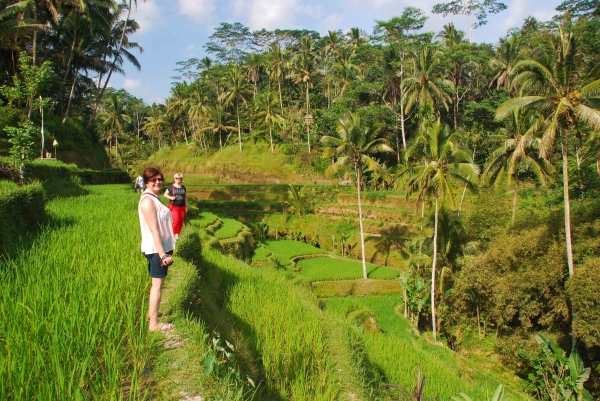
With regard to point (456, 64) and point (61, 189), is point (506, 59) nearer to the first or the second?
point (456, 64)

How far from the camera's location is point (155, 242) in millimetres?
3791

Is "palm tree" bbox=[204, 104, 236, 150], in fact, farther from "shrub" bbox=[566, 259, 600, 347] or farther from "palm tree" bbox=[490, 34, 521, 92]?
"shrub" bbox=[566, 259, 600, 347]

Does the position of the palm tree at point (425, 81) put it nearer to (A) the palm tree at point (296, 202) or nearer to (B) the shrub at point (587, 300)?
(A) the palm tree at point (296, 202)

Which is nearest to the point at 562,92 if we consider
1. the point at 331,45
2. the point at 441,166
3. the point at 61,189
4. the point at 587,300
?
the point at 441,166

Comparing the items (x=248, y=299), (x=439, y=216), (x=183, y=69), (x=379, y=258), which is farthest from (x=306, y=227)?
(x=183, y=69)

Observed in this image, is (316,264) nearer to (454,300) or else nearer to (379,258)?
(379,258)

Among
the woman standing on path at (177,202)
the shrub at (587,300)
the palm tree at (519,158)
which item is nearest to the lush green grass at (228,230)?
the woman standing on path at (177,202)

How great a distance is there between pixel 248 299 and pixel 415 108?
103 ft

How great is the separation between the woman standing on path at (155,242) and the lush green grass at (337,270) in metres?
14.7

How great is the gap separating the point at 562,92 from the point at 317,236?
59.6ft

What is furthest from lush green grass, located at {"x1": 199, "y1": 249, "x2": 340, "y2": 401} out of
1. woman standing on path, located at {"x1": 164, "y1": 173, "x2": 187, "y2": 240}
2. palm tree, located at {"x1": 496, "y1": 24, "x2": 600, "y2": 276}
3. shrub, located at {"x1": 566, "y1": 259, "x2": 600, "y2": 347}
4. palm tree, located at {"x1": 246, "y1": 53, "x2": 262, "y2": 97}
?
palm tree, located at {"x1": 246, "y1": 53, "x2": 262, "y2": 97}

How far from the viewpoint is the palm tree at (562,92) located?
12.2 metres

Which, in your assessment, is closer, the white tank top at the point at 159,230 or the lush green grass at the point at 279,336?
the white tank top at the point at 159,230

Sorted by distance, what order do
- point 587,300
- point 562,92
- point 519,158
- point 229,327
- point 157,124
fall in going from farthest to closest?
point 157,124 → point 519,158 → point 562,92 → point 587,300 → point 229,327
